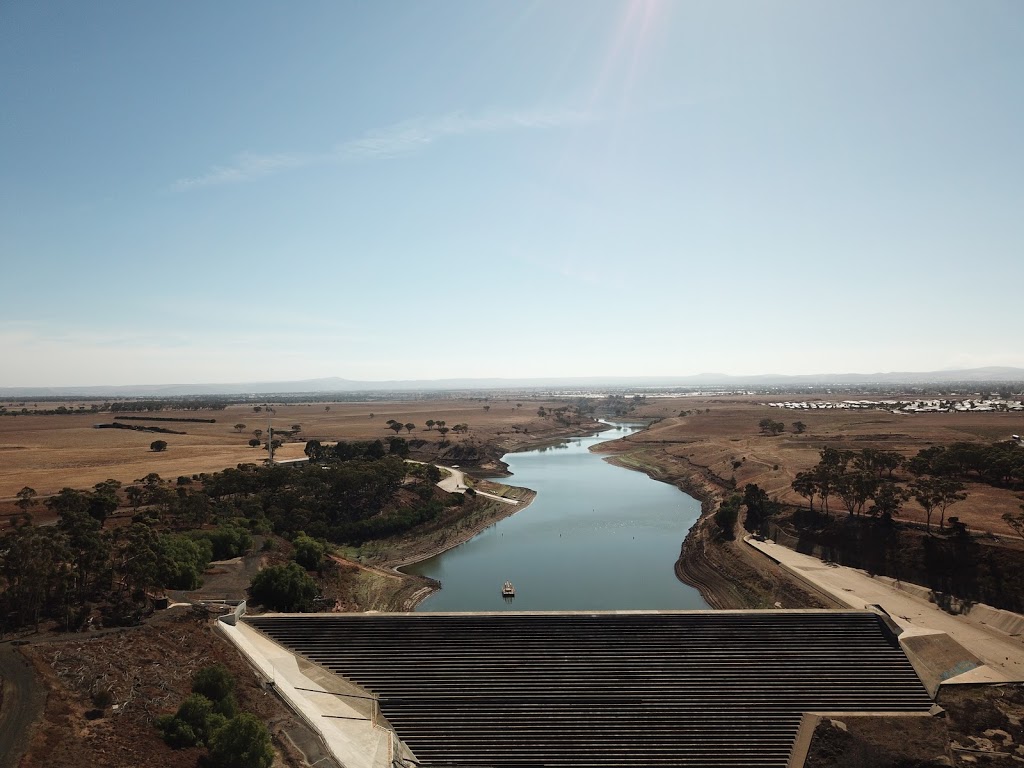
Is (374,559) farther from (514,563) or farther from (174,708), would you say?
(174,708)

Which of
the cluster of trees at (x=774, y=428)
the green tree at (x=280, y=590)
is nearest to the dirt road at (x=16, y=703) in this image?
the green tree at (x=280, y=590)

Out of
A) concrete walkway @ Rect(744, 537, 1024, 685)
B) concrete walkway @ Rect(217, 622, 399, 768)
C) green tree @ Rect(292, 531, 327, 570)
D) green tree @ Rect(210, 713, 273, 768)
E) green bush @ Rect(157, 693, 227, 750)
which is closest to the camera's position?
green tree @ Rect(210, 713, 273, 768)

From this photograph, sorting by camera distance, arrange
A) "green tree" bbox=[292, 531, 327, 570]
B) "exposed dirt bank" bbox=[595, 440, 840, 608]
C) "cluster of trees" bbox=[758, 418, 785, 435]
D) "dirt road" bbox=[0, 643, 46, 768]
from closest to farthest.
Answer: "dirt road" bbox=[0, 643, 46, 768], "exposed dirt bank" bbox=[595, 440, 840, 608], "green tree" bbox=[292, 531, 327, 570], "cluster of trees" bbox=[758, 418, 785, 435]

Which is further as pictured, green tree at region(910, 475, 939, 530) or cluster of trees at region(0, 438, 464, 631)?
green tree at region(910, 475, 939, 530)

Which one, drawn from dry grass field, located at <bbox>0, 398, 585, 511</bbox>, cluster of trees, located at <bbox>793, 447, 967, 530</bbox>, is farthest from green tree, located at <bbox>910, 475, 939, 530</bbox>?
dry grass field, located at <bbox>0, 398, 585, 511</bbox>

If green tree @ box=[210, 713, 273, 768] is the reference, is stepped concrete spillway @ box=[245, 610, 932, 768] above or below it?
below

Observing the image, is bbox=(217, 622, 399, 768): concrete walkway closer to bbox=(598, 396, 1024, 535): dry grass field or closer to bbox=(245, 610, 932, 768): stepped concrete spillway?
bbox=(245, 610, 932, 768): stepped concrete spillway

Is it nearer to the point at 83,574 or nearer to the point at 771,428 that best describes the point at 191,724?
the point at 83,574
